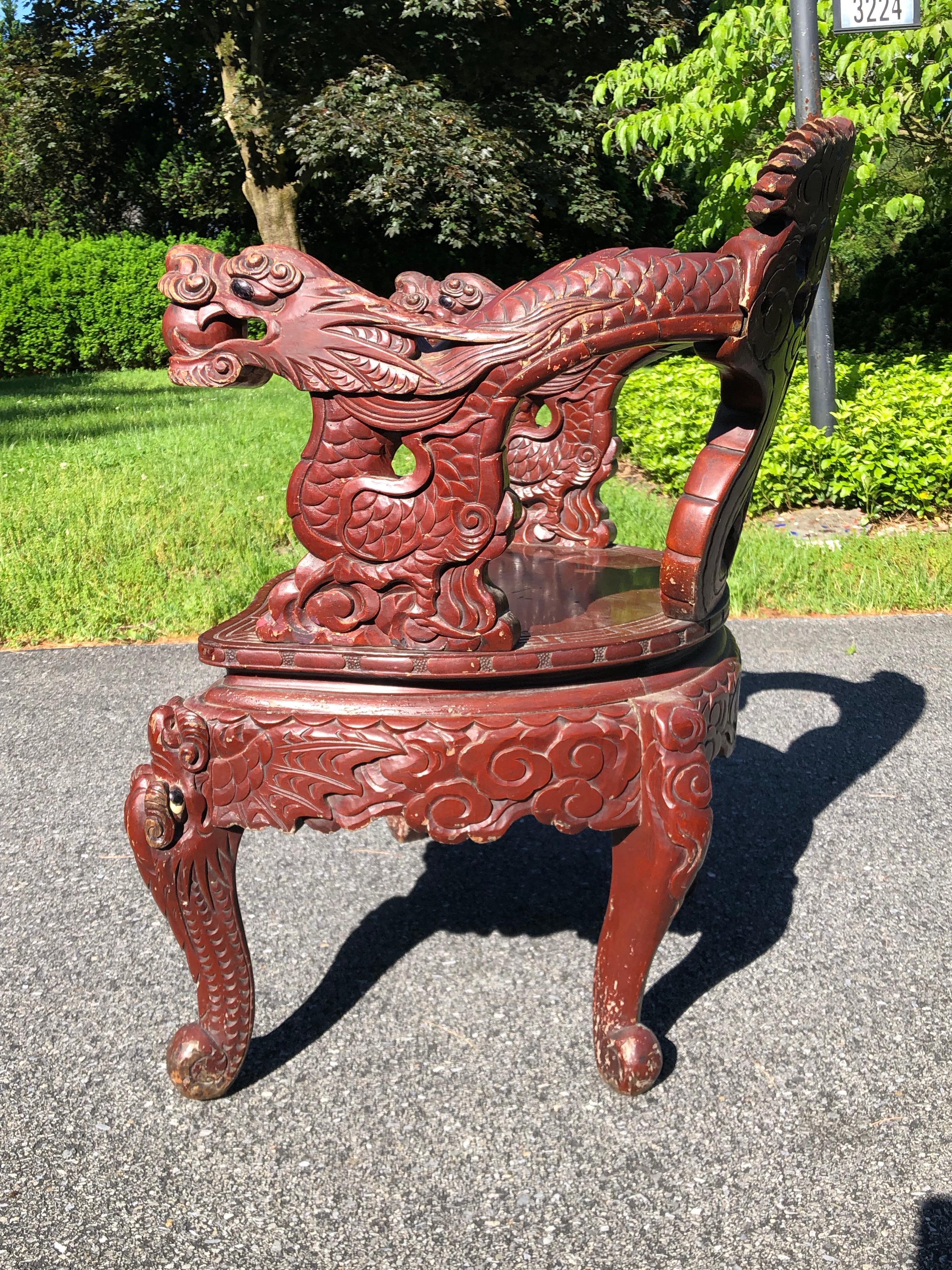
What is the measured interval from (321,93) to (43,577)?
11.2m

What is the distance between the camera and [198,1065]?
76.8 inches

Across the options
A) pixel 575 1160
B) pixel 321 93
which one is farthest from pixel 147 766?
pixel 321 93

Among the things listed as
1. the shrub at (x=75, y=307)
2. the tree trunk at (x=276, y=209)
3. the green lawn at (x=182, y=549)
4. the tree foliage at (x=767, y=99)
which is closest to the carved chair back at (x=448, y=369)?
the green lawn at (x=182, y=549)

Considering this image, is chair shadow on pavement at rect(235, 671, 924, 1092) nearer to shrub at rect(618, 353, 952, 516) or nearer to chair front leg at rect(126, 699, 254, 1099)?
chair front leg at rect(126, 699, 254, 1099)

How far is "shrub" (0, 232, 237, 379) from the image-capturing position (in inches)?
612

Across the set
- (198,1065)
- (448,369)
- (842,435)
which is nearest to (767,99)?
(842,435)

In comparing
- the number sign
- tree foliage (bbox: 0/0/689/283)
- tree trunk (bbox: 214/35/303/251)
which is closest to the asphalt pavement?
the number sign

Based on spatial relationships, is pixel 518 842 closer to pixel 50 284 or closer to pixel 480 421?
pixel 480 421

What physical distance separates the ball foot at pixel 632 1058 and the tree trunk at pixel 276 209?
609 inches

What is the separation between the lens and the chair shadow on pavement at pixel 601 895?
2.31 metres

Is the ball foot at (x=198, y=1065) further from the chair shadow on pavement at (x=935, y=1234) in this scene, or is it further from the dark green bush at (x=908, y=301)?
the dark green bush at (x=908, y=301)

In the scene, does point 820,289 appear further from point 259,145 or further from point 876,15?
point 259,145

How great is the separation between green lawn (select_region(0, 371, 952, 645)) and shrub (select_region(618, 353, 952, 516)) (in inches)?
13.6

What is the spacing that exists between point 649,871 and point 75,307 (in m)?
15.9
